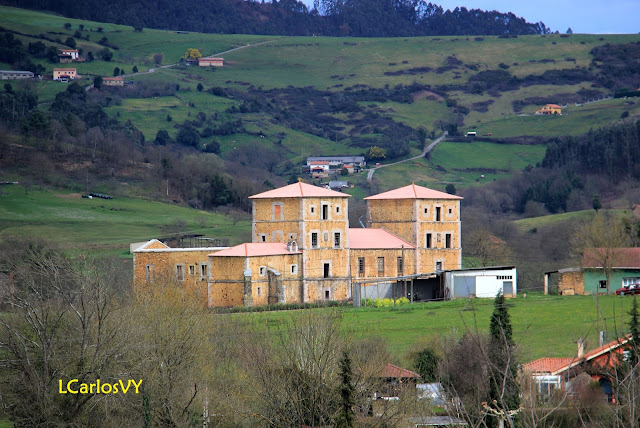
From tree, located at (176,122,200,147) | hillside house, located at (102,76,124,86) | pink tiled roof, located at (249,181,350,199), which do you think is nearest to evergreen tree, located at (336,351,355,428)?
pink tiled roof, located at (249,181,350,199)

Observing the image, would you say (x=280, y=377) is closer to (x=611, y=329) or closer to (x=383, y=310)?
(x=611, y=329)

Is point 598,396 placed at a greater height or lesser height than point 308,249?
lesser

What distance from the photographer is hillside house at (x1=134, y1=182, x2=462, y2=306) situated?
58.8 m

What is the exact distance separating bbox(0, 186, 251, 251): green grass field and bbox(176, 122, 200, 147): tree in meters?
59.8

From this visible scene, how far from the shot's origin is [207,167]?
440 ft

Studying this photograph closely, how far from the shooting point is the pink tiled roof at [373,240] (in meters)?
65.4

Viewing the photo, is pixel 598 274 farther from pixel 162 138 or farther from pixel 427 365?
pixel 162 138

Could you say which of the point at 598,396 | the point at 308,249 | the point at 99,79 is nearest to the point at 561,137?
the point at 99,79

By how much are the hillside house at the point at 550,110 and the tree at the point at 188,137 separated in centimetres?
6328

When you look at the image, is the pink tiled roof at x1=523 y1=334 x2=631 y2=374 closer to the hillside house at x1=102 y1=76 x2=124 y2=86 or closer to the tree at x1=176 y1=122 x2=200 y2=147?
the tree at x1=176 y1=122 x2=200 y2=147

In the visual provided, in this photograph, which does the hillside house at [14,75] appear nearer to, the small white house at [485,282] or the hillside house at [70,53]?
the hillside house at [70,53]

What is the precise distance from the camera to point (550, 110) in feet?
630

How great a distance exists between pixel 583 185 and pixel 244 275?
85.9m

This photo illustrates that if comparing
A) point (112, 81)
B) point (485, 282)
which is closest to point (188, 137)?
point (112, 81)
